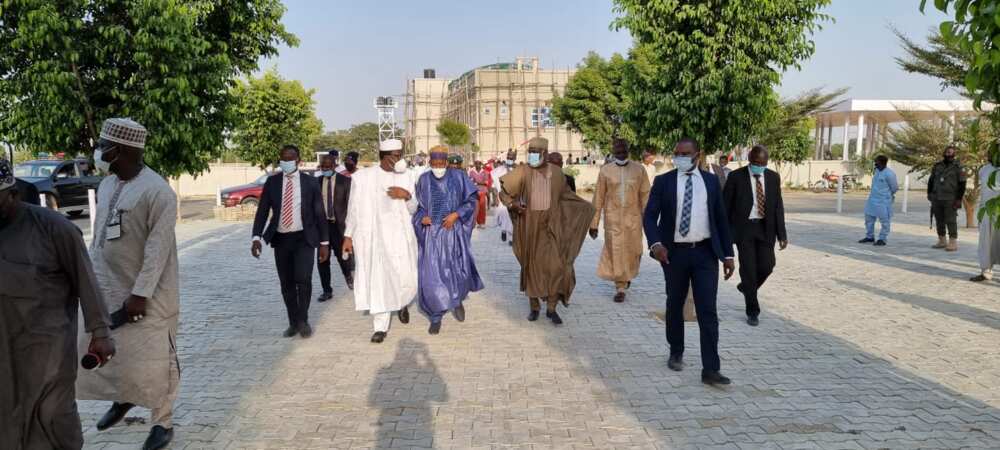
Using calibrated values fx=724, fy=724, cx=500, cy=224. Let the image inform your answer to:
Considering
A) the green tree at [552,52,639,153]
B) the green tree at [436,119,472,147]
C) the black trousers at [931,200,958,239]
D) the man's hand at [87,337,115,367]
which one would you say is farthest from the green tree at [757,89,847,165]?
the man's hand at [87,337,115,367]

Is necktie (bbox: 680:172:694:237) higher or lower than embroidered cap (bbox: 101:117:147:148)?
lower

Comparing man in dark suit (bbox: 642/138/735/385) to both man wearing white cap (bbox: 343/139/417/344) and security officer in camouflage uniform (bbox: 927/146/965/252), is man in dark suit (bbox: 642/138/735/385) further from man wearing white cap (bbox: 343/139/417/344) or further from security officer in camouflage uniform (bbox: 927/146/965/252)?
security officer in camouflage uniform (bbox: 927/146/965/252)

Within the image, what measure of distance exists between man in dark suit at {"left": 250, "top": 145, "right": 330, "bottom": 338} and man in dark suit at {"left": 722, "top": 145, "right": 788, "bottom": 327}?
163 inches

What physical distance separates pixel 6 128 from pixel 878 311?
1027 cm

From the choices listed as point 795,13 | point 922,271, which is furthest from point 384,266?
point 922,271

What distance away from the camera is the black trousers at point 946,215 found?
12.7 m

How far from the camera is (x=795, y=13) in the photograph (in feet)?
31.1

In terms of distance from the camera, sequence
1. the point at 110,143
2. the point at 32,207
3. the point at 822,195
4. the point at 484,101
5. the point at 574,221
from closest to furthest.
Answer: the point at 32,207
the point at 110,143
the point at 574,221
the point at 822,195
the point at 484,101

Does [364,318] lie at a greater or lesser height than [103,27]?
lesser

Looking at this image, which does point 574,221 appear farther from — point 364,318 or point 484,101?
point 484,101

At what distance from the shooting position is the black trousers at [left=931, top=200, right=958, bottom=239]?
41.5 ft

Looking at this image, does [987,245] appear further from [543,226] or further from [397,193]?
[397,193]

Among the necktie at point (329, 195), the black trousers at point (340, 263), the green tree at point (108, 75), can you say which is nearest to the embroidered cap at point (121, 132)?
the green tree at point (108, 75)

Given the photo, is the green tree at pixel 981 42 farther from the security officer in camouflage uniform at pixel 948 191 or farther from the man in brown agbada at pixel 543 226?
the security officer in camouflage uniform at pixel 948 191
